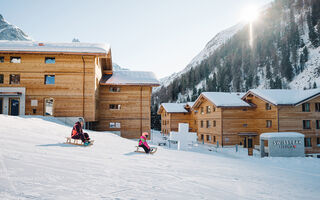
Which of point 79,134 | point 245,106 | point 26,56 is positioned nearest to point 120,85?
point 26,56

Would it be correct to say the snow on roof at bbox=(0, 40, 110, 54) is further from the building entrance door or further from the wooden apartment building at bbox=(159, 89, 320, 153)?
the wooden apartment building at bbox=(159, 89, 320, 153)

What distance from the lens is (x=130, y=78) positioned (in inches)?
1038

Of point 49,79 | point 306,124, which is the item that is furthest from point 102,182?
point 306,124

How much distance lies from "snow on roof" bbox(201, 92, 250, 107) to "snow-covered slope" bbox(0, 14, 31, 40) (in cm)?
14639

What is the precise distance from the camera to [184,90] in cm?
11881

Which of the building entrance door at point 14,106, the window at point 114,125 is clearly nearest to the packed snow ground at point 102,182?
the building entrance door at point 14,106

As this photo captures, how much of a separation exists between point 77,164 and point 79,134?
3889mm

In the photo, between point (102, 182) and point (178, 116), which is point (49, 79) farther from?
point (178, 116)

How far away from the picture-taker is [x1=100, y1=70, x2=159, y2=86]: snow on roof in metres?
25.5

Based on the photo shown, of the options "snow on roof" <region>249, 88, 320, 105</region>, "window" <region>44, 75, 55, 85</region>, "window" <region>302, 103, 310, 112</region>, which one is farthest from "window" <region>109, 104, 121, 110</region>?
"window" <region>302, 103, 310, 112</region>

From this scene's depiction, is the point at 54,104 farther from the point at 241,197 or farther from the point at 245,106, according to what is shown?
the point at 245,106

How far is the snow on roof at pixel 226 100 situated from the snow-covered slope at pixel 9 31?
146 metres

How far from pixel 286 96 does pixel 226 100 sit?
805cm

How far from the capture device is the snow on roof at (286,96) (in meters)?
27.9
